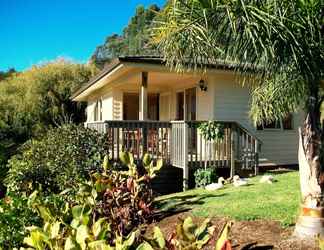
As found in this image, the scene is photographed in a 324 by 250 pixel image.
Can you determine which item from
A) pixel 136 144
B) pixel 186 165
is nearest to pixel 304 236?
pixel 186 165

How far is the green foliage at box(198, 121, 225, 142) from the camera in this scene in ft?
31.2

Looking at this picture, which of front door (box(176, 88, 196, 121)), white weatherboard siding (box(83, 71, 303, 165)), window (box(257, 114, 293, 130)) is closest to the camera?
white weatherboard siding (box(83, 71, 303, 165))

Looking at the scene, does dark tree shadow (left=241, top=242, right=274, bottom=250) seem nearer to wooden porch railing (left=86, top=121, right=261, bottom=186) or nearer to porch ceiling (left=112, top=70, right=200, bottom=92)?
wooden porch railing (left=86, top=121, right=261, bottom=186)

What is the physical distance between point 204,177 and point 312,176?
503 centimetres

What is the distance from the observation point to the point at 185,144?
9305 millimetres

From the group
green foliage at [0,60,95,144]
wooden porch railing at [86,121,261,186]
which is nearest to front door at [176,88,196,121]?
wooden porch railing at [86,121,261,186]

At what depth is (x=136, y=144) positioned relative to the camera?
31.5 feet

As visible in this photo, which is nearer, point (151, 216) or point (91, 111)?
point (151, 216)

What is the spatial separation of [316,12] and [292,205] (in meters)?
3.15

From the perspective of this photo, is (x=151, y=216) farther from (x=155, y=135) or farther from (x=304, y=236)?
(x=155, y=135)

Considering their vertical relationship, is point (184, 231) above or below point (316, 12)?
below

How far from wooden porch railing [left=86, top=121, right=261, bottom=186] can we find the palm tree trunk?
16.8 ft

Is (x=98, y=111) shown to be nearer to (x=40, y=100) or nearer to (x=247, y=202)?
(x=40, y=100)

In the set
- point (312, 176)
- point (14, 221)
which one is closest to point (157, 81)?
point (14, 221)
